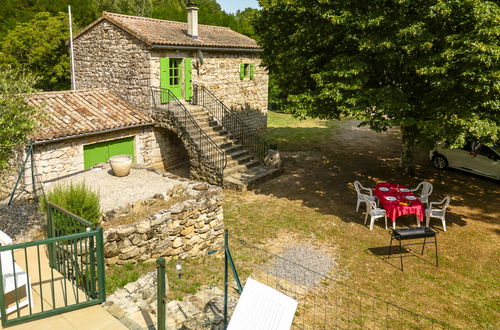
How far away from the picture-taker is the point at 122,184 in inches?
457

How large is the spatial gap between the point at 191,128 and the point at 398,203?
8263 millimetres

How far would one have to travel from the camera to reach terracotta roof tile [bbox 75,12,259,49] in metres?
15.2

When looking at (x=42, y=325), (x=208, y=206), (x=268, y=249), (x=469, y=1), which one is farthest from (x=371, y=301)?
(x=469, y=1)

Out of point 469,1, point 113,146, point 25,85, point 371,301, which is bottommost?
point 371,301

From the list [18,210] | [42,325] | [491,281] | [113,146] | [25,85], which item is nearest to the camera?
[42,325]

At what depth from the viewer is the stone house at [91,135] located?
1241 cm

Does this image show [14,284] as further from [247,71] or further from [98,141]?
[247,71]

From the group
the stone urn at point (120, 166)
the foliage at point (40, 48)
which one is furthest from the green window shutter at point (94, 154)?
the foliage at point (40, 48)

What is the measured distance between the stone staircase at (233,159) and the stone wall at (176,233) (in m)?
3.68

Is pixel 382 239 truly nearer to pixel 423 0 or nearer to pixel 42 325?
pixel 423 0

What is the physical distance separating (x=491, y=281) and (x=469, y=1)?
6386 mm

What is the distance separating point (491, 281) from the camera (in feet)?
27.5

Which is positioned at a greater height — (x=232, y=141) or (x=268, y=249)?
(x=232, y=141)

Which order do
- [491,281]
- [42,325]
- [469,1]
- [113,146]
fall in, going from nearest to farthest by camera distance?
1. [42,325]
2. [491,281]
3. [469,1]
4. [113,146]
